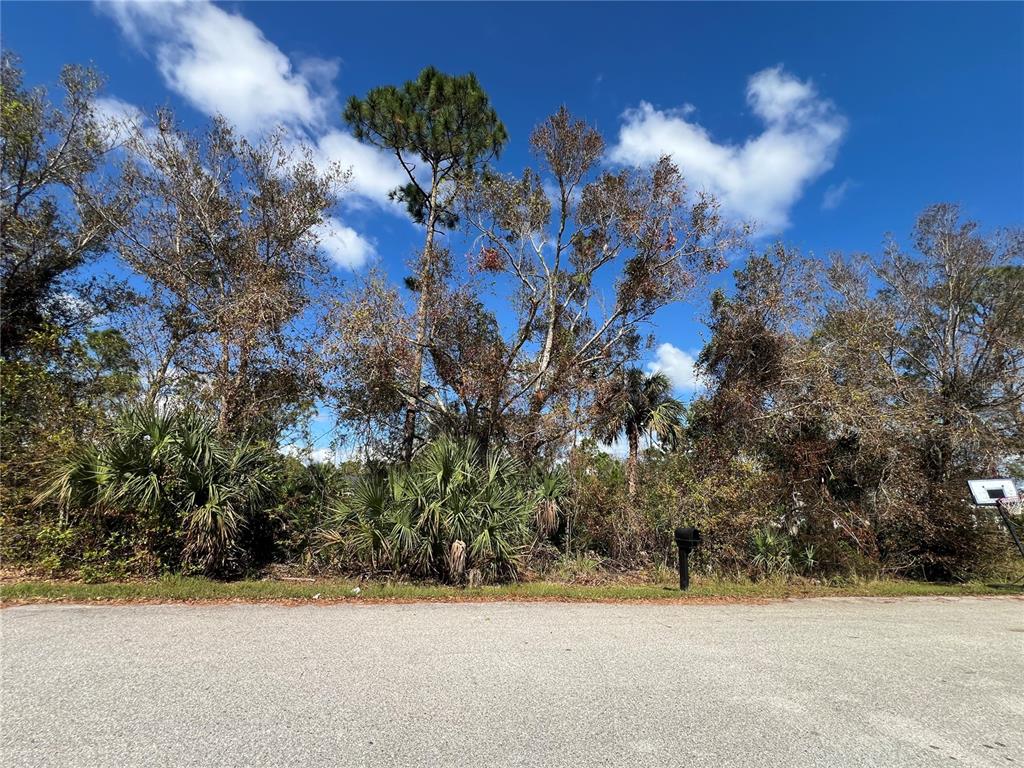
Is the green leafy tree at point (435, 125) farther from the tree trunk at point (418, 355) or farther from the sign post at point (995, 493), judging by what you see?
the sign post at point (995, 493)

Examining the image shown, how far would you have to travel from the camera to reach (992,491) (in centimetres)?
1016

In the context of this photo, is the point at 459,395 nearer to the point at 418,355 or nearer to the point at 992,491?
the point at 418,355

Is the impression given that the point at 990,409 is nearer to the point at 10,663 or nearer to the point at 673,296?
the point at 673,296

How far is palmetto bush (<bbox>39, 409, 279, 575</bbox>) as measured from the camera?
8164mm

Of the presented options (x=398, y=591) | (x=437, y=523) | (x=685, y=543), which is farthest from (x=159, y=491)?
(x=685, y=543)

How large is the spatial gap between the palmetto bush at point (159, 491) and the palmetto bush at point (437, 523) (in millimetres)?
1840

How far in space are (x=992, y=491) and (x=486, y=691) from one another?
1118 centimetres

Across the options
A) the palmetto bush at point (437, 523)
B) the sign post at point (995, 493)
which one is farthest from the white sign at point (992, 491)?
the palmetto bush at point (437, 523)

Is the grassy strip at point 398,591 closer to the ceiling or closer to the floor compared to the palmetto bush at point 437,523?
closer to the floor

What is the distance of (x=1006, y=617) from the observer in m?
7.86

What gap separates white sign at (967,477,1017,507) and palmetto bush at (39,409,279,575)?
13.6 meters

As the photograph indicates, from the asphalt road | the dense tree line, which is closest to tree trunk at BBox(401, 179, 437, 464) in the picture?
the dense tree line

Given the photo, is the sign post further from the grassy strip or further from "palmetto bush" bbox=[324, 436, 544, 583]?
"palmetto bush" bbox=[324, 436, 544, 583]

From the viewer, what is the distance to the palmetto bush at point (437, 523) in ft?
28.9
